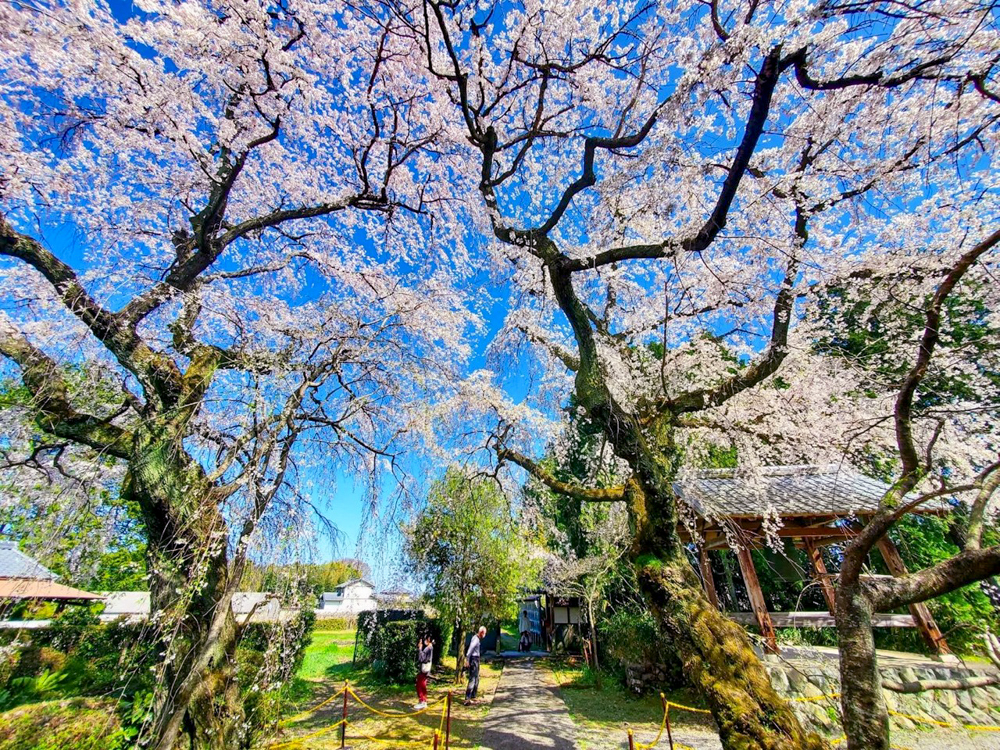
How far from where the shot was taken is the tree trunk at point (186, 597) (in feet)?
11.5

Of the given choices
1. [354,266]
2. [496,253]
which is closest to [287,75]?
[354,266]

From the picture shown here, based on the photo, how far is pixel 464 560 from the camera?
1093 centimetres

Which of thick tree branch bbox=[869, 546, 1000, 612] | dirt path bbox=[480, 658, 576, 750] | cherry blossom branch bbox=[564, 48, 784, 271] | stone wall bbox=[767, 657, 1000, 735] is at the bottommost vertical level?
dirt path bbox=[480, 658, 576, 750]

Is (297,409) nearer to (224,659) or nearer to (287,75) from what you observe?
(224,659)

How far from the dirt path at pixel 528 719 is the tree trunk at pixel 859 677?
5507 mm

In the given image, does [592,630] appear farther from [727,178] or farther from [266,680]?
[727,178]

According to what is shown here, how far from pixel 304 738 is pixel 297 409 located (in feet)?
17.3

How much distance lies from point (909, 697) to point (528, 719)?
676 centimetres

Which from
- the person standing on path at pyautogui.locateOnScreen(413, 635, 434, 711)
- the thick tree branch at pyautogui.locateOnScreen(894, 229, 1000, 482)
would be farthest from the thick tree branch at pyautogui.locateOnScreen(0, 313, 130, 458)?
the person standing on path at pyautogui.locateOnScreen(413, 635, 434, 711)

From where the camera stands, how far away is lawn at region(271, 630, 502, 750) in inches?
259

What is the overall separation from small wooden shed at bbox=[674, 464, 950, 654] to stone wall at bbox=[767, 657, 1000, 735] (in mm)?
540

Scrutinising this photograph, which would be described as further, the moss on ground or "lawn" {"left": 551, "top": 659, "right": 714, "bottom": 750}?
"lawn" {"left": 551, "top": 659, "right": 714, "bottom": 750}

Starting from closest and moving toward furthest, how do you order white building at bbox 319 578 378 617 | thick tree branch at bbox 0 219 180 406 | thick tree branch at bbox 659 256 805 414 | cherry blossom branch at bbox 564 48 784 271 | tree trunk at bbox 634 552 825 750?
tree trunk at bbox 634 552 825 750, cherry blossom branch at bbox 564 48 784 271, thick tree branch at bbox 0 219 180 406, thick tree branch at bbox 659 256 805 414, white building at bbox 319 578 378 617

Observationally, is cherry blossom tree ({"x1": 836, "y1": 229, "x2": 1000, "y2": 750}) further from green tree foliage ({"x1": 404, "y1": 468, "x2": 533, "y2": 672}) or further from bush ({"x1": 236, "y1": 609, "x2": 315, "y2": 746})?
green tree foliage ({"x1": 404, "y1": 468, "x2": 533, "y2": 672})
